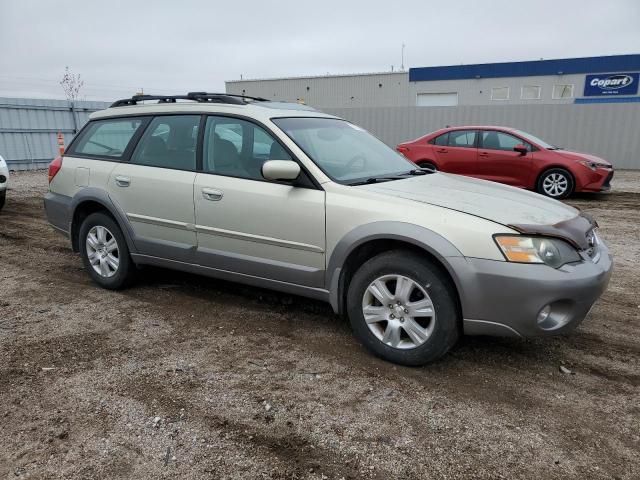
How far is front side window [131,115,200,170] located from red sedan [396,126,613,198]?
769 cm

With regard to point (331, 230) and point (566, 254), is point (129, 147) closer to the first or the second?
point (331, 230)

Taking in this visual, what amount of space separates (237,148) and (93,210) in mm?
1799

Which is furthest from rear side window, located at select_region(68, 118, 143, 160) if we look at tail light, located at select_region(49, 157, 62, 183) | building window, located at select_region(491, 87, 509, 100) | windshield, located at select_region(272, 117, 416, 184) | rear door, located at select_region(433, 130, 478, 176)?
building window, located at select_region(491, 87, 509, 100)

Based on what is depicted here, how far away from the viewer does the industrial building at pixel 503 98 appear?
16547mm

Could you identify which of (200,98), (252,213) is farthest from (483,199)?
(200,98)

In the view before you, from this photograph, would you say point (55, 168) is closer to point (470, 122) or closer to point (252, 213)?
point (252, 213)

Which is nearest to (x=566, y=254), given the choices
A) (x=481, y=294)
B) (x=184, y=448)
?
(x=481, y=294)

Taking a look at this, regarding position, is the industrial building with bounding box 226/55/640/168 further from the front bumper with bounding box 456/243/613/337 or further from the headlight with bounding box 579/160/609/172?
the front bumper with bounding box 456/243/613/337

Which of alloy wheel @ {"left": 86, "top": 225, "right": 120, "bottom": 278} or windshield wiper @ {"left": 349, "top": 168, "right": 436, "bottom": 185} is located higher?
windshield wiper @ {"left": 349, "top": 168, "right": 436, "bottom": 185}

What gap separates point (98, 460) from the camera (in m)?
2.45

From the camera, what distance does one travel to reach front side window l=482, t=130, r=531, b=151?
10555mm

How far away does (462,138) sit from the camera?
35.9 ft

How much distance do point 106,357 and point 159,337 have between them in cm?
43

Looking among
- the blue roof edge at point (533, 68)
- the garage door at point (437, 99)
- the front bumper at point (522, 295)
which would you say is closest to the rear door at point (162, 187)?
the front bumper at point (522, 295)
